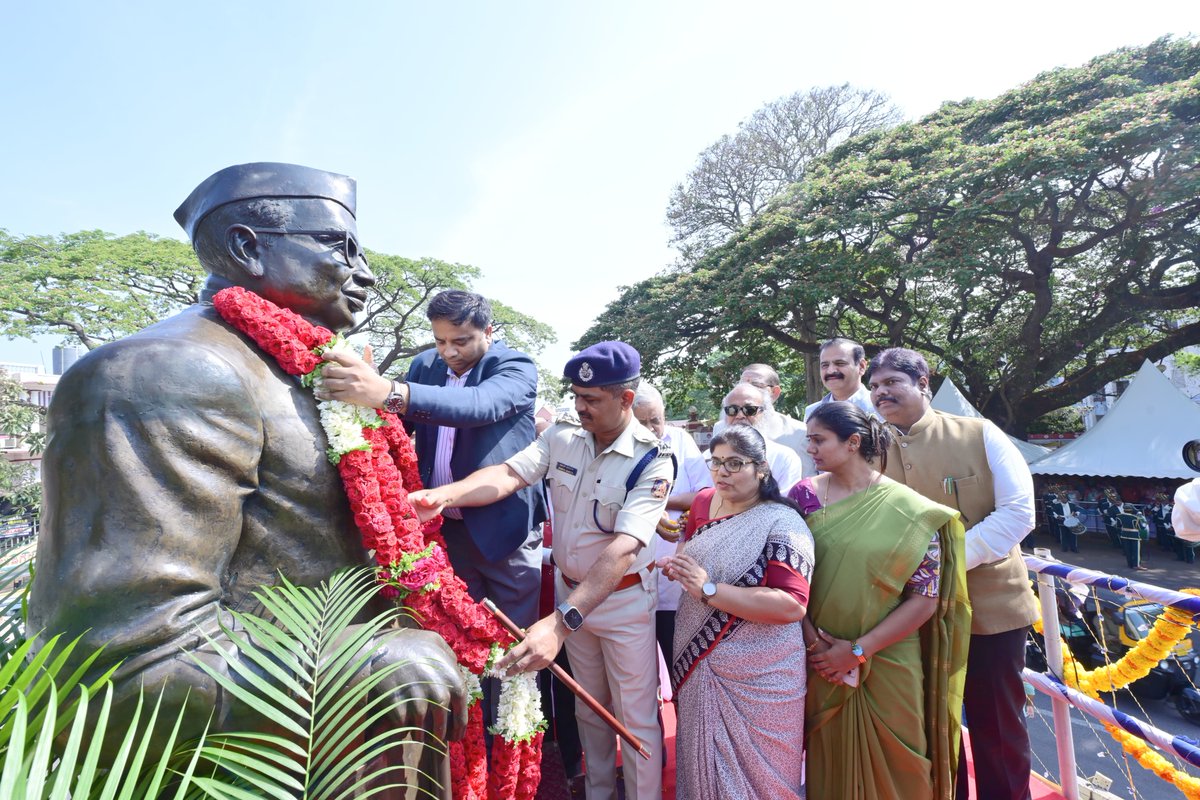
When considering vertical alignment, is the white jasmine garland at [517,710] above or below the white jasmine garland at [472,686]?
below

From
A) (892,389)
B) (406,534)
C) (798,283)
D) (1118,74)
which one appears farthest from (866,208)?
(406,534)

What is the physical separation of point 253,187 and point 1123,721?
3625mm

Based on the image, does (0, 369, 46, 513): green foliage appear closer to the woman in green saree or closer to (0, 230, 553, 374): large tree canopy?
(0, 230, 553, 374): large tree canopy

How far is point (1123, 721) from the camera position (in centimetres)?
244

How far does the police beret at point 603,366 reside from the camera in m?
A: 2.46

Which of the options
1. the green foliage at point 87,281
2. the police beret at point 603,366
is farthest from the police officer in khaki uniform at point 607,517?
the green foliage at point 87,281

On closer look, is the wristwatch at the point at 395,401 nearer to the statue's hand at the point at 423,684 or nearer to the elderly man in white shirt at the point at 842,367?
the statue's hand at the point at 423,684

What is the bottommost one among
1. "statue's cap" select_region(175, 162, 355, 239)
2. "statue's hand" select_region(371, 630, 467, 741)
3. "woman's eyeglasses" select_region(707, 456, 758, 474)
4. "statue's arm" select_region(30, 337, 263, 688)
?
"statue's hand" select_region(371, 630, 467, 741)

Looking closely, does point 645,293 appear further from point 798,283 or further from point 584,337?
point 798,283

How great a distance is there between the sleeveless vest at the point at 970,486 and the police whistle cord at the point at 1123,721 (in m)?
0.40

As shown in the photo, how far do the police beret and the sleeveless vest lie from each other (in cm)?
149

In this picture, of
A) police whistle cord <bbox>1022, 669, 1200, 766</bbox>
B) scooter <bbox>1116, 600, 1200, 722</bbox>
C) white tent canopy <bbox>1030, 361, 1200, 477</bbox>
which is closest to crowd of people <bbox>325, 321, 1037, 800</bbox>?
police whistle cord <bbox>1022, 669, 1200, 766</bbox>

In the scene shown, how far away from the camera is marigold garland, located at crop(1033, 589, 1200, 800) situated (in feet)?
8.53

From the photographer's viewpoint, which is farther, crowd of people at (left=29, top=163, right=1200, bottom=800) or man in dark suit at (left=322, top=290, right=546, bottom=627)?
man in dark suit at (left=322, top=290, right=546, bottom=627)
